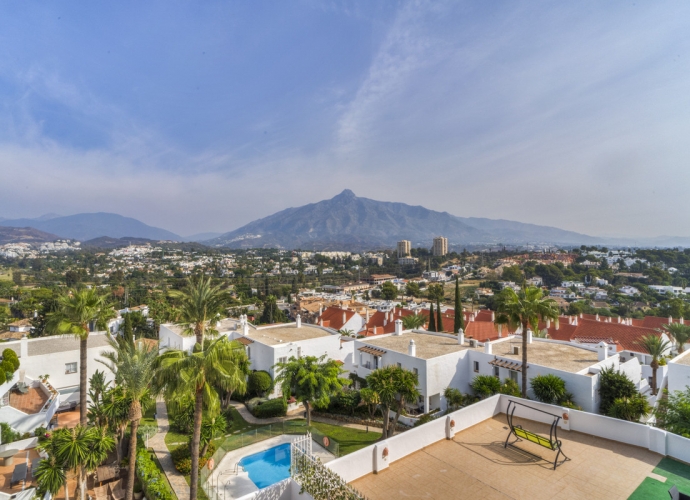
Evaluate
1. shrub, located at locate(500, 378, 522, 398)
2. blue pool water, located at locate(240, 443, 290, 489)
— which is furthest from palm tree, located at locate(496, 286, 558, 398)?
blue pool water, located at locate(240, 443, 290, 489)

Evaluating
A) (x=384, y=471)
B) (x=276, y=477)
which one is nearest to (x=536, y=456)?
(x=384, y=471)

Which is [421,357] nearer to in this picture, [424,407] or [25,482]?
[424,407]

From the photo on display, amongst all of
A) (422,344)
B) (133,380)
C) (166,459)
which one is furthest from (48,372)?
(422,344)

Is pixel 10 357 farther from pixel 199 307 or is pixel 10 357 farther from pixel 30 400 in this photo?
pixel 199 307

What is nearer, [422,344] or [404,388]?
[404,388]

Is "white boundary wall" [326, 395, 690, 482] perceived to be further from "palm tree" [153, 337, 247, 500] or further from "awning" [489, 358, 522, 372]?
"awning" [489, 358, 522, 372]

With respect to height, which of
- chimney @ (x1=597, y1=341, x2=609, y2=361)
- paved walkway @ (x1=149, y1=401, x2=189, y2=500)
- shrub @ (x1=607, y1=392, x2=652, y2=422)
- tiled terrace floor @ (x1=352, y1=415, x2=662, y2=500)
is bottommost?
paved walkway @ (x1=149, y1=401, x2=189, y2=500)
